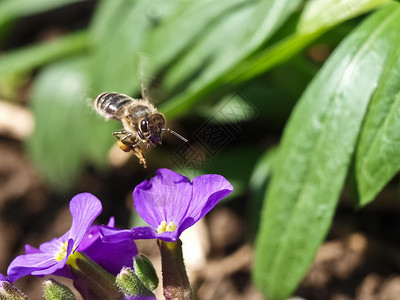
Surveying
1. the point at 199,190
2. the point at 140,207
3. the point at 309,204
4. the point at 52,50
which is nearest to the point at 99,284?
the point at 140,207

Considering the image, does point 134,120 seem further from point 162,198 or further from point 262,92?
point 262,92

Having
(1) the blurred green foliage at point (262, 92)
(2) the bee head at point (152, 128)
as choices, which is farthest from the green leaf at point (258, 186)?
(2) the bee head at point (152, 128)

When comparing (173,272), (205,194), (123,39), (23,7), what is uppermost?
(205,194)

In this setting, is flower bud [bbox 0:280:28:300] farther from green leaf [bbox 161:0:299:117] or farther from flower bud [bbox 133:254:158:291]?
green leaf [bbox 161:0:299:117]

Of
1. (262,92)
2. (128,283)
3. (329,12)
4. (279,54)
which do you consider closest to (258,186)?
A: (262,92)

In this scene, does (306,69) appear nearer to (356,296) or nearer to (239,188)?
(239,188)

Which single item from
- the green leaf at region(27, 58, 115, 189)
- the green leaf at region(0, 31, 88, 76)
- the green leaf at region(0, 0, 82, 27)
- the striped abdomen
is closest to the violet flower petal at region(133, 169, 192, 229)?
the striped abdomen
